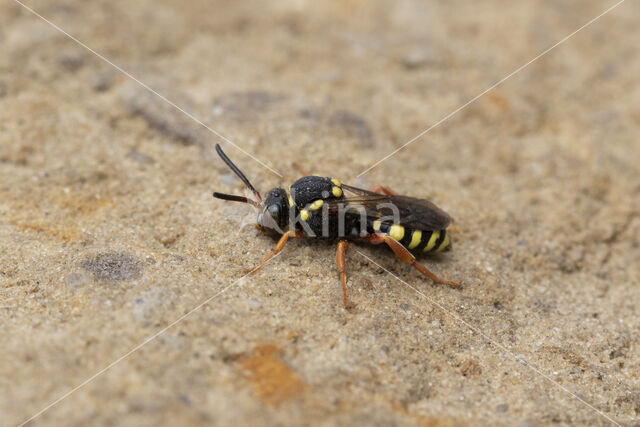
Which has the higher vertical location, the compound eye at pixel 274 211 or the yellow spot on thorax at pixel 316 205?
the yellow spot on thorax at pixel 316 205

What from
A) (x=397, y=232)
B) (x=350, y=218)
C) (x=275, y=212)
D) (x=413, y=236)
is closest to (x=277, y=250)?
(x=275, y=212)

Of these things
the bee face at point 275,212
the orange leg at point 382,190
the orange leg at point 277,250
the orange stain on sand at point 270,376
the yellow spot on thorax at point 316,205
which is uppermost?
the orange leg at point 382,190

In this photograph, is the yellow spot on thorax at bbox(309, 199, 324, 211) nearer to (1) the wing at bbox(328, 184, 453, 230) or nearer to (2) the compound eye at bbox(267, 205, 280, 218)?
(1) the wing at bbox(328, 184, 453, 230)

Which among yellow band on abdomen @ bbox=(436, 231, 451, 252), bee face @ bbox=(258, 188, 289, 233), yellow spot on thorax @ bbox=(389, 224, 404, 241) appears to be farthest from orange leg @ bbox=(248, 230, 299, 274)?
yellow band on abdomen @ bbox=(436, 231, 451, 252)

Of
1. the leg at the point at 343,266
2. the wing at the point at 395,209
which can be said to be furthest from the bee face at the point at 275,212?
the leg at the point at 343,266

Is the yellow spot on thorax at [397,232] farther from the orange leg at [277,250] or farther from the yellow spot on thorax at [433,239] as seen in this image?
the orange leg at [277,250]

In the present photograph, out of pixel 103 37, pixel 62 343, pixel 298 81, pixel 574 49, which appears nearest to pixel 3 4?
pixel 103 37
